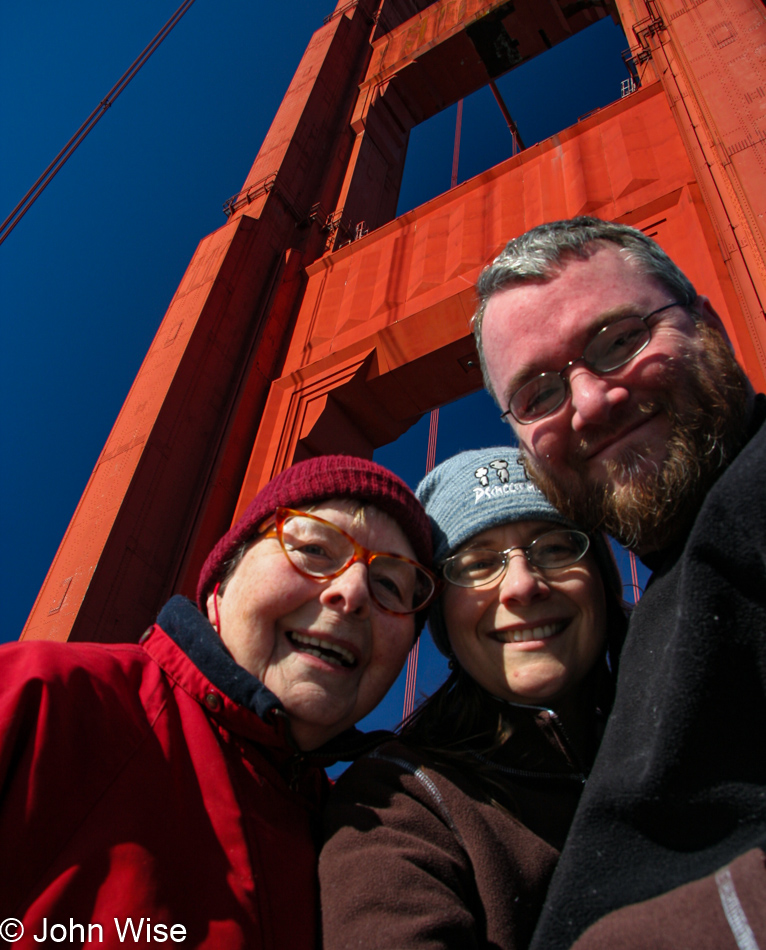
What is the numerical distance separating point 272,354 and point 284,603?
3.81 meters

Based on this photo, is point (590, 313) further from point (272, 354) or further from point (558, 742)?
point (272, 354)

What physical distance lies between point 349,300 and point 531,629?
149 inches

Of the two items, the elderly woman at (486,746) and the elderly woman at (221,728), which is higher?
the elderly woman at (221,728)

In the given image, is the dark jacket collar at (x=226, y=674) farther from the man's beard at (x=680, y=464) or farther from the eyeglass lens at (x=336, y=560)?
the man's beard at (x=680, y=464)

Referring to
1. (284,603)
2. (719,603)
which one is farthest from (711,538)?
(284,603)

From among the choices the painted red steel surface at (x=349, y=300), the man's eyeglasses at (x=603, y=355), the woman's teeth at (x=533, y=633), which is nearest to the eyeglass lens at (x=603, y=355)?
the man's eyeglasses at (x=603, y=355)

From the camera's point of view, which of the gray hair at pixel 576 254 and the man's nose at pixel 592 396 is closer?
the man's nose at pixel 592 396

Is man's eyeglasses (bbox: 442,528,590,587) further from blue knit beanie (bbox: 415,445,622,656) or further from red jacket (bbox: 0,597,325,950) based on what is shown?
red jacket (bbox: 0,597,325,950)

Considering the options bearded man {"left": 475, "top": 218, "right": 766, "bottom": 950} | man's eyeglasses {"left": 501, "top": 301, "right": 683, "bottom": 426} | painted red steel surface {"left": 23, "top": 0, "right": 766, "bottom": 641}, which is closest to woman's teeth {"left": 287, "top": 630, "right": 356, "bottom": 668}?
bearded man {"left": 475, "top": 218, "right": 766, "bottom": 950}

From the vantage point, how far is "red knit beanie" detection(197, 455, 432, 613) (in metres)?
1.25

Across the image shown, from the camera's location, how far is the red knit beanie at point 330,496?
1.25 m

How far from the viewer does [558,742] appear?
1129 millimetres

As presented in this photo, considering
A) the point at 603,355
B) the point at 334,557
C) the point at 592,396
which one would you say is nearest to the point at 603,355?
the point at 603,355

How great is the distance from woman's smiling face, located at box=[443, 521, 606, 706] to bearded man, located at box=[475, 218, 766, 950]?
0.52 ft
